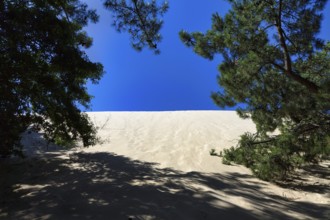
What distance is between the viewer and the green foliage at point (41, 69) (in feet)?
18.0

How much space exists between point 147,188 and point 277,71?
439 centimetres

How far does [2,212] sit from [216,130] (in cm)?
1176

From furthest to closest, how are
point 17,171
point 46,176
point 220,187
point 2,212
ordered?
point 17,171, point 46,176, point 220,187, point 2,212

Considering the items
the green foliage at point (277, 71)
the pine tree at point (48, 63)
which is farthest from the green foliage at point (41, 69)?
the green foliage at point (277, 71)

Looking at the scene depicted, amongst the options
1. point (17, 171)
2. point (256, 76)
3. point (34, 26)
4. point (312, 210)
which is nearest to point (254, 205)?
point (312, 210)

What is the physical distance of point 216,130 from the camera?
15078 millimetres

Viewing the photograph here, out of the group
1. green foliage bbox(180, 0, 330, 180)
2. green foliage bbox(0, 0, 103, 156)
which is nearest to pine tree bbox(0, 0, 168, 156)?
green foliage bbox(0, 0, 103, 156)

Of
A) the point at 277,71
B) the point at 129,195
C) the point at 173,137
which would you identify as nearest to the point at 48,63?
the point at 129,195

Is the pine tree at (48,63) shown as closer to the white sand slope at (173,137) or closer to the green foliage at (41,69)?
the green foliage at (41,69)

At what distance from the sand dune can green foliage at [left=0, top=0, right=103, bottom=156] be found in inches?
41.0

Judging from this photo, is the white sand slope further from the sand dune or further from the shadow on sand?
the shadow on sand

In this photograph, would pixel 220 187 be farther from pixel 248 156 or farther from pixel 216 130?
pixel 216 130

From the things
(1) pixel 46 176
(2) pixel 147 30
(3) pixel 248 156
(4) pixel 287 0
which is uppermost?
(4) pixel 287 0

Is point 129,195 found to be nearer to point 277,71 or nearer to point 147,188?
point 147,188
